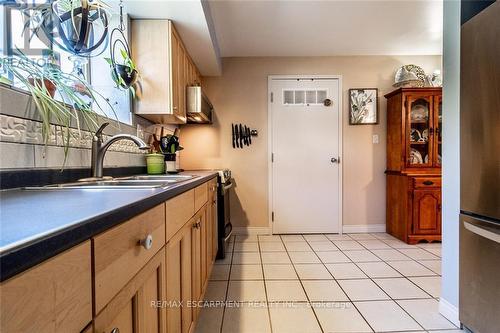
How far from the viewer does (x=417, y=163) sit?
308 cm

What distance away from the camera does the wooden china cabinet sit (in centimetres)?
297

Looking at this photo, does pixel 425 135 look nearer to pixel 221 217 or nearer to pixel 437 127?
pixel 437 127

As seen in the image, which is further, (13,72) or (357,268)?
(357,268)

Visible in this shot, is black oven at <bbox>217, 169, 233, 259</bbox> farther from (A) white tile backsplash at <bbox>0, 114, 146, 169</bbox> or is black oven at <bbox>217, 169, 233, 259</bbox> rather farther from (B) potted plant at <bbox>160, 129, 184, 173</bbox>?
(A) white tile backsplash at <bbox>0, 114, 146, 169</bbox>

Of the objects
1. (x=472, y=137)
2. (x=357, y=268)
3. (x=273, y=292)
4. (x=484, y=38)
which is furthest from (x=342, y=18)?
(x=273, y=292)

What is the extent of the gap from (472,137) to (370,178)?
2.21m

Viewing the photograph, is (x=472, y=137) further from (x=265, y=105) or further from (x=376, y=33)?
(x=265, y=105)

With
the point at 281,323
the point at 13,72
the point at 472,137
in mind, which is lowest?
the point at 281,323

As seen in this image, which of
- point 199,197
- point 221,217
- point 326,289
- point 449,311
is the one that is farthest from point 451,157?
point 221,217

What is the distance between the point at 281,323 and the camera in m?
1.56

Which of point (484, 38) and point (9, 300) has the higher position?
point (484, 38)

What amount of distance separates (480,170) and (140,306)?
1584 mm

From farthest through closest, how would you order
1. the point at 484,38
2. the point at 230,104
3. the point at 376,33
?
the point at 230,104
the point at 376,33
the point at 484,38

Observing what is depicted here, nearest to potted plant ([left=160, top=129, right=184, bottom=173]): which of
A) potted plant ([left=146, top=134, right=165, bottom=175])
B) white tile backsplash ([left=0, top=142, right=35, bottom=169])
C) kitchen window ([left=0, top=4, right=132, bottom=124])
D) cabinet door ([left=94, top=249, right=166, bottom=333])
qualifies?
potted plant ([left=146, top=134, right=165, bottom=175])
